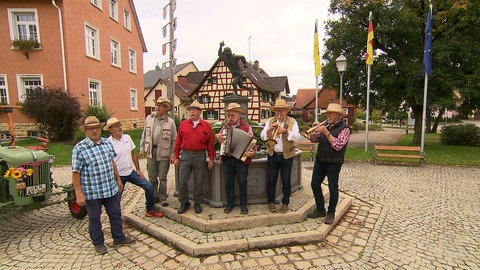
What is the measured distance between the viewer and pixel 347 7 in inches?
561

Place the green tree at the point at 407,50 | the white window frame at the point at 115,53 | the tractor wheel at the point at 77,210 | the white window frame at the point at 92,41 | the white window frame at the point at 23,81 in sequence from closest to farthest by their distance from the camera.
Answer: the tractor wheel at the point at 77,210 < the green tree at the point at 407,50 < the white window frame at the point at 23,81 < the white window frame at the point at 92,41 < the white window frame at the point at 115,53

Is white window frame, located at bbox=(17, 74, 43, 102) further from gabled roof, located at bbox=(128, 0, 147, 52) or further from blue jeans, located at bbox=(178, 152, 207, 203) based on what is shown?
blue jeans, located at bbox=(178, 152, 207, 203)

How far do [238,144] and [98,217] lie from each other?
207 centimetres

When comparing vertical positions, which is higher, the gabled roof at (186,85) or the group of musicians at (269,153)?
the gabled roof at (186,85)

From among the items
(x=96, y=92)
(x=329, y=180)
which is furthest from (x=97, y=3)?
(x=329, y=180)

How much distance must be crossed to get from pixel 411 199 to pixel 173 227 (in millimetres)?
4897

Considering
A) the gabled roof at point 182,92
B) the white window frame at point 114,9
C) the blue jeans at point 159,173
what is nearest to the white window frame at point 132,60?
the white window frame at point 114,9

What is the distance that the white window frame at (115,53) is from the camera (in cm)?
1859

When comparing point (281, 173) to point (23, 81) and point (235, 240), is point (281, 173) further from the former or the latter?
point (23, 81)

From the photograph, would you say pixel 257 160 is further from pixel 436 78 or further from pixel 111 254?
pixel 436 78

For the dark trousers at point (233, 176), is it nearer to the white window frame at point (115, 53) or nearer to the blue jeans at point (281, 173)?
the blue jeans at point (281, 173)

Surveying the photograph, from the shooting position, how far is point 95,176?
3281 millimetres

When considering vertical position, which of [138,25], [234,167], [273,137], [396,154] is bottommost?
[396,154]

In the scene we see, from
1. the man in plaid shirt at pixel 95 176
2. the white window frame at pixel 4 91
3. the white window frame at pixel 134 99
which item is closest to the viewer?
the man in plaid shirt at pixel 95 176
